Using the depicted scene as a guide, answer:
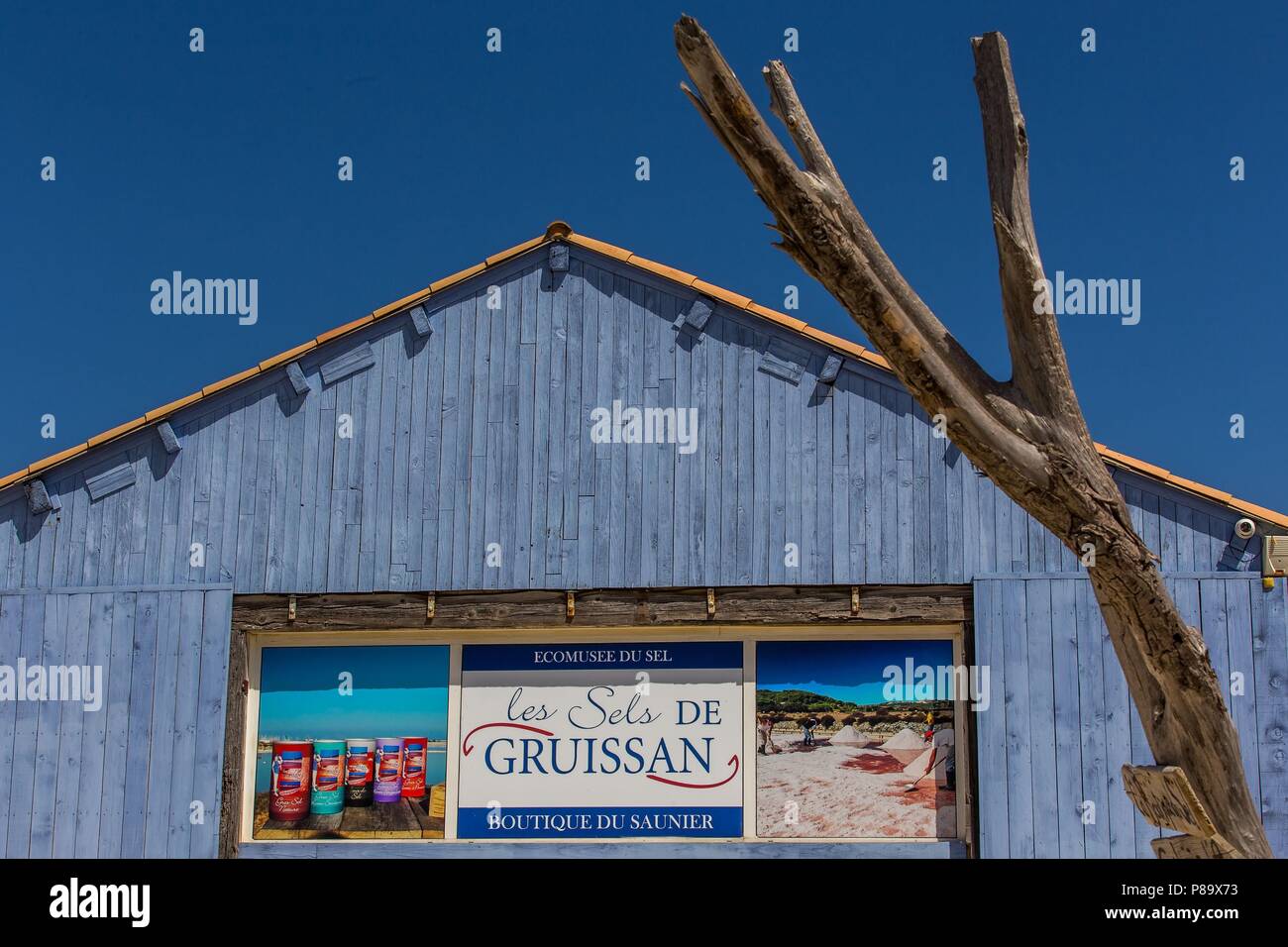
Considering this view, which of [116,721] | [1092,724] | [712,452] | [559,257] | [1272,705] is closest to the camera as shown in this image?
[1272,705]

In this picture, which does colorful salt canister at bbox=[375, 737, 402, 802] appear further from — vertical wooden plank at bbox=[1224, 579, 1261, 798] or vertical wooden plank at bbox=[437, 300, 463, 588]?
vertical wooden plank at bbox=[1224, 579, 1261, 798]

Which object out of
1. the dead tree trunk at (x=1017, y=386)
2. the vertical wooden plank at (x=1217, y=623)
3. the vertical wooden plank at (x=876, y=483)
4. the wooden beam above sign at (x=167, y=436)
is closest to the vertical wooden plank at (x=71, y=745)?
the wooden beam above sign at (x=167, y=436)

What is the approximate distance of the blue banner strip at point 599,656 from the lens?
1067 centimetres

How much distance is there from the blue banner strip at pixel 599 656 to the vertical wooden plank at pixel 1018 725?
2099 millimetres

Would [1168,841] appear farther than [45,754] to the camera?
No

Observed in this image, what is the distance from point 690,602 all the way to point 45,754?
17.4 ft

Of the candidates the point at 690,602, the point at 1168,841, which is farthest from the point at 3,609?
the point at 1168,841

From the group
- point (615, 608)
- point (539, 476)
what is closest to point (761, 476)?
point (615, 608)

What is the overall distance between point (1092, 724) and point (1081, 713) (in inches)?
4.4

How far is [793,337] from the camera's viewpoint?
10852 mm

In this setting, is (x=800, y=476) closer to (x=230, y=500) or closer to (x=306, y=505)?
(x=306, y=505)

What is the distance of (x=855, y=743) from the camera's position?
10438 millimetres
